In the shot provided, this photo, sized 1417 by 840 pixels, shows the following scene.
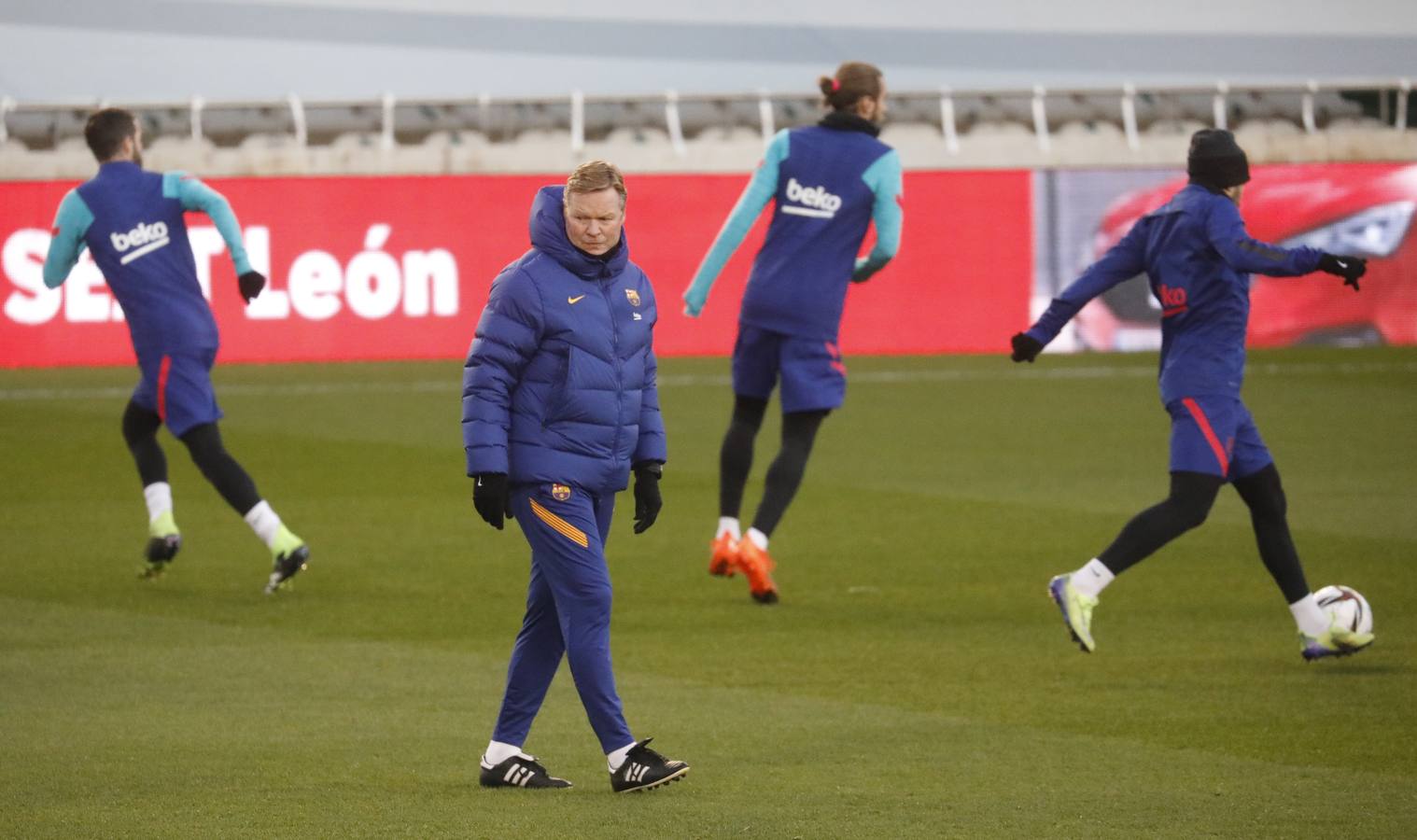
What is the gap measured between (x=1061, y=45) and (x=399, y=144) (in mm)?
10636

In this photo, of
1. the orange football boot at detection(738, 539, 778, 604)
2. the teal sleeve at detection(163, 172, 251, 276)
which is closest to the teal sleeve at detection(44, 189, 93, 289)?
the teal sleeve at detection(163, 172, 251, 276)

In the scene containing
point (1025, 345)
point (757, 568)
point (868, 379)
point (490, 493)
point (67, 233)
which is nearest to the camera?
point (490, 493)

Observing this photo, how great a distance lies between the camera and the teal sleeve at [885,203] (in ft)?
30.3

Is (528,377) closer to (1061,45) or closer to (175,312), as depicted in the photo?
(175,312)

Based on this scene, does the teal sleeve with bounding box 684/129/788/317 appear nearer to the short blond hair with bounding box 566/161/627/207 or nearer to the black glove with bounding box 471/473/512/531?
the short blond hair with bounding box 566/161/627/207

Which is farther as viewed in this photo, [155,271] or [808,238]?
[155,271]

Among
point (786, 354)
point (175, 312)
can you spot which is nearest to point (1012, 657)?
point (786, 354)

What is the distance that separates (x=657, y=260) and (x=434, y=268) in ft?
7.66

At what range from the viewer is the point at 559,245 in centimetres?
558

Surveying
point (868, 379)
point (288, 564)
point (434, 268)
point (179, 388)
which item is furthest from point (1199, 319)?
point (434, 268)

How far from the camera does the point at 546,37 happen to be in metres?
32.0

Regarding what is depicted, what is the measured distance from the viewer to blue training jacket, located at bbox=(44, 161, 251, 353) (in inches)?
369

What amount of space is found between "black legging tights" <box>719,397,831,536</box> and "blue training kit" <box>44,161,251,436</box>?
7.65 ft

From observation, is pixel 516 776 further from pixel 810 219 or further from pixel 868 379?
pixel 868 379
